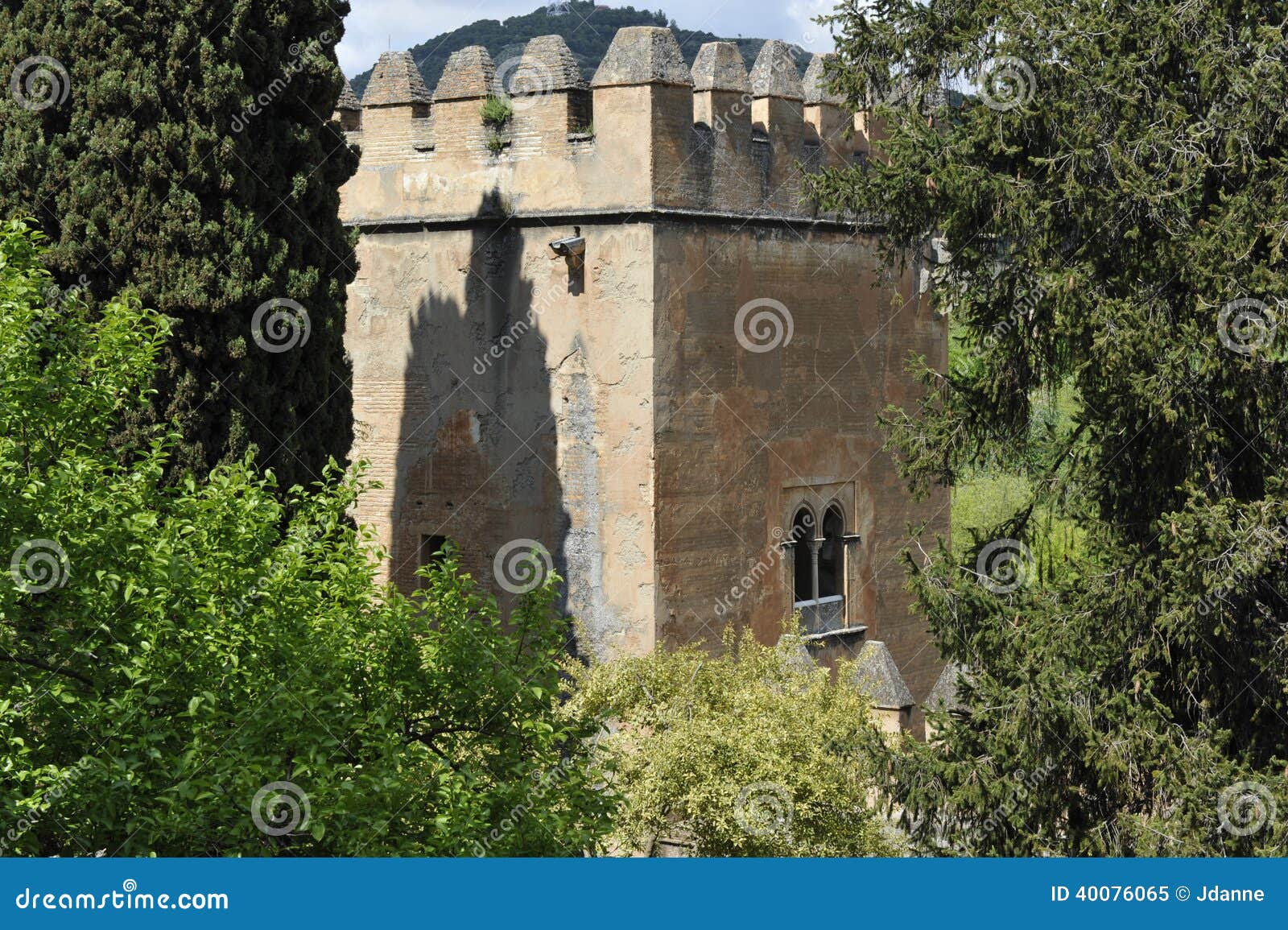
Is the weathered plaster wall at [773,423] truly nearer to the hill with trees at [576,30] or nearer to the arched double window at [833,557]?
the arched double window at [833,557]

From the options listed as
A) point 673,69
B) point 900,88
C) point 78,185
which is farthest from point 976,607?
point 78,185

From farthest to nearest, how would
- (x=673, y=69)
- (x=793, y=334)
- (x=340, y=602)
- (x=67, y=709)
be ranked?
(x=793, y=334)
(x=673, y=69)
(x=340, y=602)
(x=67, y=709)

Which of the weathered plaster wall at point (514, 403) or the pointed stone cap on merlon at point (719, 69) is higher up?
the pointed stone cap on merlon at point (719, 69)

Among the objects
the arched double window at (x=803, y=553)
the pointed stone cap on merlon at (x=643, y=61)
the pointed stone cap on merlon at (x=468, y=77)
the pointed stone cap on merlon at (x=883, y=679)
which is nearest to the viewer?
the pointed stone cap on merlon at (x=643, y=61)

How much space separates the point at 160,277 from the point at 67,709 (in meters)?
5.83

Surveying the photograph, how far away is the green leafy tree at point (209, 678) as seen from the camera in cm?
827

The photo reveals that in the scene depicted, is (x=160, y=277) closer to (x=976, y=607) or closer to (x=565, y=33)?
(x=976, y=607)

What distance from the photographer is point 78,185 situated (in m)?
13.2

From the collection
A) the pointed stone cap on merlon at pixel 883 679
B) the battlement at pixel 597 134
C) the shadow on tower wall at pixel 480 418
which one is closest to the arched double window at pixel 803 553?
the pointed stone cap on merlon at pixel 883 679

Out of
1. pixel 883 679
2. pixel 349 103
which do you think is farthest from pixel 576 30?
pixel 883 679

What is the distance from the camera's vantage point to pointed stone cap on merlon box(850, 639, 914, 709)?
16688 mm

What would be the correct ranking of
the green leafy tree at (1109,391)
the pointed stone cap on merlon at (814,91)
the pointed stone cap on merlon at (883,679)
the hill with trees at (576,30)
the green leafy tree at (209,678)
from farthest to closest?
the hill with trees at (576,30), the pointed stone cap on merlon at (814,91), the pointed stone cap on merlon at (883,679), the green leafy tree at (1109,391), the green leafy tree at (209,678)

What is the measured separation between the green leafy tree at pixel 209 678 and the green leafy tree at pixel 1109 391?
372cm

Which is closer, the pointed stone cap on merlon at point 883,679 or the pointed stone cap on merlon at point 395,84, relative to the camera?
the pointed stone cap on merlon at point 883,679
